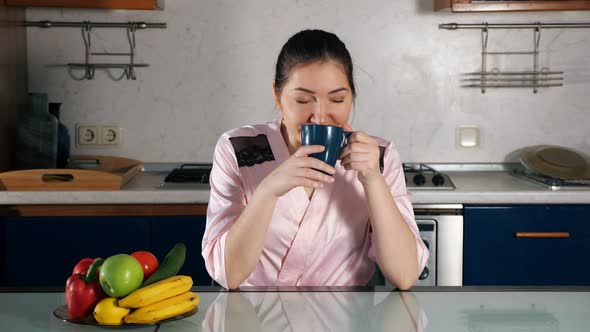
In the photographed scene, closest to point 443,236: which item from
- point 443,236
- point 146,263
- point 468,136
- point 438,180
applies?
point 443,236

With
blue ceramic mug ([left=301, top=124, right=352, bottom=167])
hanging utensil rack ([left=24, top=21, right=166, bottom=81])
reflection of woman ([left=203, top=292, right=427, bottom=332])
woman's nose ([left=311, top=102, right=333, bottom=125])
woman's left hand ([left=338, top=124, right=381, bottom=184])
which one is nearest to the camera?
reflection of woman ([left=203, top=292, right=427, bottom=332])

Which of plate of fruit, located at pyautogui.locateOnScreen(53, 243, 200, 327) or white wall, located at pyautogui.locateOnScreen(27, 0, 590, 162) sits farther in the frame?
white wall, located at pyautogui.locateOnScreen(27, 0, 590, 162)

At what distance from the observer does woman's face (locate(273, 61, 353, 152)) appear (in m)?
1.91

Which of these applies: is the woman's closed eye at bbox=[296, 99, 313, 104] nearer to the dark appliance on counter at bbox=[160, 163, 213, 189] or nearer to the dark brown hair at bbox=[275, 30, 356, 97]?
the dark brown hair at bbox=[275, 30, 356, 97]

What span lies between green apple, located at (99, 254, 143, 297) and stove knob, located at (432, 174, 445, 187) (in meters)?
1.94

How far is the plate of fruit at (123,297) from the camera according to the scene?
139cm

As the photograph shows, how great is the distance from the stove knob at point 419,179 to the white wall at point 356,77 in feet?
1.47

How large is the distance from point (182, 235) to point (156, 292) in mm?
1684

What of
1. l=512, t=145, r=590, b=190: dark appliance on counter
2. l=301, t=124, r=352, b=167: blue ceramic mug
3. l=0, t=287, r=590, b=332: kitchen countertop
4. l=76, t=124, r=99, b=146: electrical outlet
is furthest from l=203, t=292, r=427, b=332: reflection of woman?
l=76, t=124, r=99, b=146: electrical outlet

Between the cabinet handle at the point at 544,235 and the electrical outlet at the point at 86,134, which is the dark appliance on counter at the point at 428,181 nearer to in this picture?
the cabinet handle at the point at 544,235

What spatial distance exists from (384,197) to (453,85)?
6.45 ft

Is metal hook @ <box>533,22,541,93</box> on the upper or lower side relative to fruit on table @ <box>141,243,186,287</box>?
upper

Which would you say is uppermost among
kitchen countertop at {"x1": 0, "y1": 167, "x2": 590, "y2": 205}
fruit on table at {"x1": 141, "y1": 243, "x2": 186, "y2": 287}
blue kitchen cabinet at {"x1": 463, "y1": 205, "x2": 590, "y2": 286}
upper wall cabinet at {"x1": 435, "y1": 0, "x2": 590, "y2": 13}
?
upper wall cabinet at {"x1": 435, "y1": 0, "x2": 590, "y2": 13}

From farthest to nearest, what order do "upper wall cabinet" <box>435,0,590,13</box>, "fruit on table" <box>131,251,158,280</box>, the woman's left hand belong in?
"upper wall cabinet" <box>435,0,590,13</box>, the woman's left hand, "fruit on table" <box>131,251,158,280</box>
